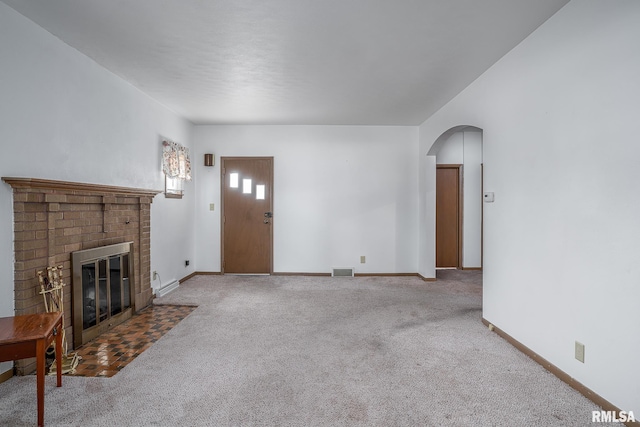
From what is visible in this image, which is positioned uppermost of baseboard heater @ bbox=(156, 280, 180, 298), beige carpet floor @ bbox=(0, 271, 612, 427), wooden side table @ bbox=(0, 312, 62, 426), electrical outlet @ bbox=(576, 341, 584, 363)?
wooden side table @ bbox=(0, 312, 62, 426)

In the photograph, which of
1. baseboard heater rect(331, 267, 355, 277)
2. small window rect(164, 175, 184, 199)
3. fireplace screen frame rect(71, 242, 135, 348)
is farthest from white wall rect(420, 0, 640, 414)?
small window rect(164, 175, 184, 199)

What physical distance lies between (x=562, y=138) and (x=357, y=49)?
176cm

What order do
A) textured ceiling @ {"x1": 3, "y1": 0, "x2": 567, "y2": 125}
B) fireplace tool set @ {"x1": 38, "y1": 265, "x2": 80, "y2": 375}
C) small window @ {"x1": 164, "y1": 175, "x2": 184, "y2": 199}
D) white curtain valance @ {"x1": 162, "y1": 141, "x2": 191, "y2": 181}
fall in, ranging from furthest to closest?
1. small window @ {"x1": 164, "y1": 175, "x2": 184, "y2": 199}
2. white curtain valance @ {"x1": 162, "y1": 141, "x2": 191, "y2": 181}
3. fireplace tool set @ {"x1": 38, "y1": 265, "x2": 80, "y2": 375}
4. textured ceiling @ {"x1": 3, "y1": 0, "x2": 567, "y2": 125}

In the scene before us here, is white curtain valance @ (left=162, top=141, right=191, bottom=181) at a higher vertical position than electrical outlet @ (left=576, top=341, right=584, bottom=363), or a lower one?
higher

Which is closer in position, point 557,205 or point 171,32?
point 557,205

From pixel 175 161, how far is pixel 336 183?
8.55ft

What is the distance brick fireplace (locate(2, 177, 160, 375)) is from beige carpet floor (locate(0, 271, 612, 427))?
65 centimetres

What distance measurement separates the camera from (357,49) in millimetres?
2895

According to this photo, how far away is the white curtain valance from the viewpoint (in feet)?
15.1

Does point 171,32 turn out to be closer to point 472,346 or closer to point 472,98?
point 472,98

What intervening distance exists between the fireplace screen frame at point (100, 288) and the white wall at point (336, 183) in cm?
227

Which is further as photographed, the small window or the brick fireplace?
the small window

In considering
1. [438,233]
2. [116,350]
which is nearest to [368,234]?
[438,233]

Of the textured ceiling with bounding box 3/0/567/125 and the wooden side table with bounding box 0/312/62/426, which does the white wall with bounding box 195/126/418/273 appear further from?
the wooden side table with bounding box 0/312/62/426
